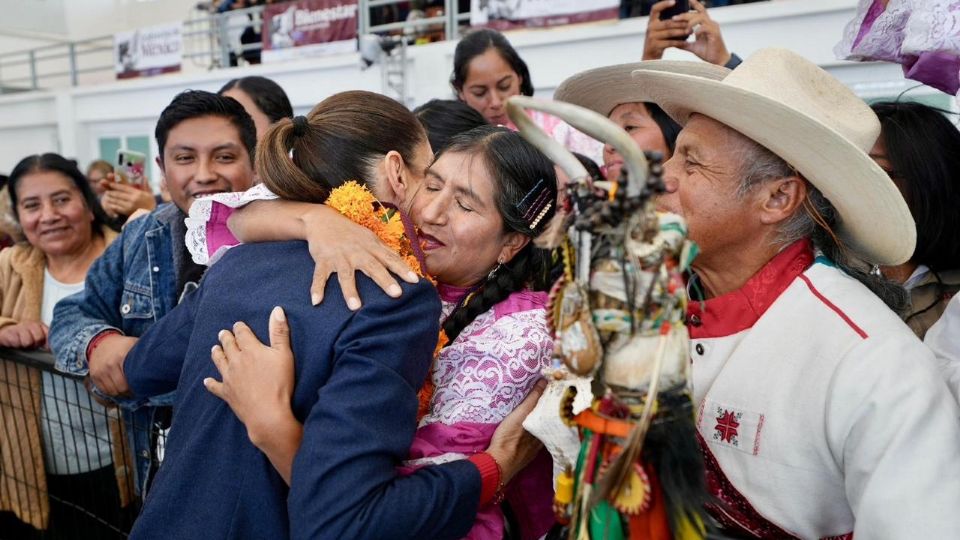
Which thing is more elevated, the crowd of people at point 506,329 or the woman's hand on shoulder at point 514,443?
the crowd of people at point 506,329

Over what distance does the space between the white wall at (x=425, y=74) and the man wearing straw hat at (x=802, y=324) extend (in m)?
4.25

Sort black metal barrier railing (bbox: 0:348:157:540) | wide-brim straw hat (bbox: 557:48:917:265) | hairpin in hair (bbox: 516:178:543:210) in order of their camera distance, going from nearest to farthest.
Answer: wide-brim straw hat (bbox: 557:48:917:265)
hairpin in hair (bbox: 516:178:543:210)
black metal barrier railing (bbox: 0:348:157:540)

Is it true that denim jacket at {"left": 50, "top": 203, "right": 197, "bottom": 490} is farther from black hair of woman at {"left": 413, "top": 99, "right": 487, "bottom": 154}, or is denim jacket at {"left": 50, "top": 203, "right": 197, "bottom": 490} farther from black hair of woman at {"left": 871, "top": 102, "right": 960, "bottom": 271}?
black hair of woman at {"left": 871, "top": 102, "right": 960, "bottom": 271}

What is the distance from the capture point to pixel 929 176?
77.9 inches

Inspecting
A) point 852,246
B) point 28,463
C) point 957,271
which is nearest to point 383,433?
point 852,246

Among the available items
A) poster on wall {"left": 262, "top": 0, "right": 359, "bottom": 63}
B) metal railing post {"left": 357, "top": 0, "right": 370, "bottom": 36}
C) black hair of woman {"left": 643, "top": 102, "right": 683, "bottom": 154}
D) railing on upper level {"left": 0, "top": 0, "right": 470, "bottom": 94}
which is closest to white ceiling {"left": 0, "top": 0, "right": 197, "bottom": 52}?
railing on upper level {"left": 0, "top": 0, "right": 470, "bottom": 94}

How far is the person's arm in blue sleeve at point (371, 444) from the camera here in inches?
44.0

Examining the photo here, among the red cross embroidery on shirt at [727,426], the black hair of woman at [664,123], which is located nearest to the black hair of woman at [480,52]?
the black hair of woman at [664,123]

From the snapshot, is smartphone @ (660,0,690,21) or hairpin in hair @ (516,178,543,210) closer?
hairpin in hair @ (516,178,543,210)

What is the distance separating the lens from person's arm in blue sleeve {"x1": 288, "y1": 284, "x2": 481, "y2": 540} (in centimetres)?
112

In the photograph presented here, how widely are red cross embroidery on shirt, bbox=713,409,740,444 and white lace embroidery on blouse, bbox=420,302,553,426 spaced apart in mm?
365

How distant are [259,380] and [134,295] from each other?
1.18 m

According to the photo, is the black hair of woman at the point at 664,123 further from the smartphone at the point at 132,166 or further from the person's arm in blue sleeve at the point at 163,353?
the smartphone at the point at 132,166

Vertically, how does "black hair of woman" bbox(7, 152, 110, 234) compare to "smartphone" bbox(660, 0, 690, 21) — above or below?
below
